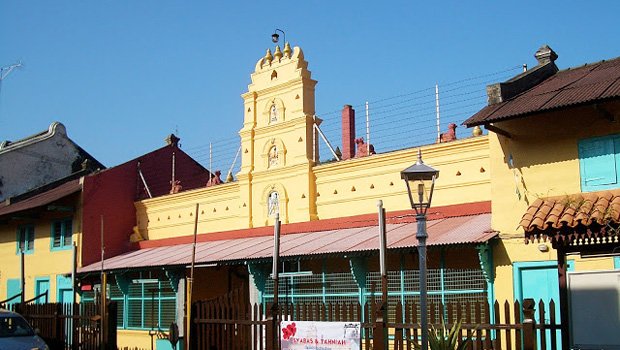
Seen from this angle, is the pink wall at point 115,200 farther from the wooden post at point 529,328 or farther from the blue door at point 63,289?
the wooden post at point 529,328

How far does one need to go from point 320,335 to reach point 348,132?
33.8ft

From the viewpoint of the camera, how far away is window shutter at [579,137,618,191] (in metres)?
Result: 13.3

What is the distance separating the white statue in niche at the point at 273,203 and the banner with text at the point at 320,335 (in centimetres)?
830

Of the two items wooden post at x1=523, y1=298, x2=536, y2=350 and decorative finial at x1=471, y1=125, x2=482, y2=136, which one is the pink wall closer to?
decorative finial at x1=471, y1=125, x2=482, y2=136

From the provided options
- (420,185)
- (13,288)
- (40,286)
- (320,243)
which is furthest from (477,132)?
(13,288)

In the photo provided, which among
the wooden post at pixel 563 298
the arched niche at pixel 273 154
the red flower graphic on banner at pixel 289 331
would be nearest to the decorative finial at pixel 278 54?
the arched niche at pixel 273 154

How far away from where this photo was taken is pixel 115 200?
2620cm

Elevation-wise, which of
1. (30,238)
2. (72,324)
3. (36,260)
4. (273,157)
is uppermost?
(273,157)

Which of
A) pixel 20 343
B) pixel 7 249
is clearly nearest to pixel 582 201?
pixel 20 343

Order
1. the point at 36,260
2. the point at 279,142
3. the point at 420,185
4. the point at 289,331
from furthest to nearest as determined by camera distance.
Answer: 1. the point at 36,260
2. the point at 279,142
3. the point at 289,331
4. the point at 420,185

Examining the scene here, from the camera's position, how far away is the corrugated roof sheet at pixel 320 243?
15.3m

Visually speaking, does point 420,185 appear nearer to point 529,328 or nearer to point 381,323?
point 529,328

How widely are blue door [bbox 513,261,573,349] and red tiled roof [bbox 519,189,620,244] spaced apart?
1779mm

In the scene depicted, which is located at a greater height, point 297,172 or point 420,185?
point 297,172
